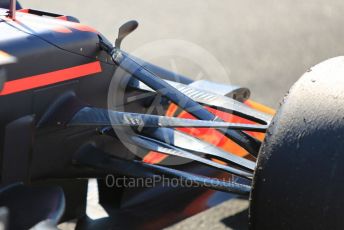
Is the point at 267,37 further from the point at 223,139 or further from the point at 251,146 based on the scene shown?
the point at 251,146

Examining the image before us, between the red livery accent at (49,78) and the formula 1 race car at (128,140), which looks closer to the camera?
the formula 1 race car at (128,140)

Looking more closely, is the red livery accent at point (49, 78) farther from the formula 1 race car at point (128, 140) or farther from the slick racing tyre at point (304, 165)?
the slick racing tyre at point (304, 165)

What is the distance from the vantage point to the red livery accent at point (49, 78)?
255 cm

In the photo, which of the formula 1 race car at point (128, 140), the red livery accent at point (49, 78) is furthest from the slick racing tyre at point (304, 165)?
the red livery accent at point (49, 78)

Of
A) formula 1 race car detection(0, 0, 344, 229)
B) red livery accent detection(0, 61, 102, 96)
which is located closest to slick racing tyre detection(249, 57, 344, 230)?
formula 1 race car detection(0, 0, 344, 229)

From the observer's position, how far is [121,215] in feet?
10.5

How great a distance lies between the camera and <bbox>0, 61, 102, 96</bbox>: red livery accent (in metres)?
2.55

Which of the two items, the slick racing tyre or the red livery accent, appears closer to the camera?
the slick racing tyre

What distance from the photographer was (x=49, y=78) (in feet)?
8.82

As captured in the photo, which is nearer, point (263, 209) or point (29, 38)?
point (263, 209)

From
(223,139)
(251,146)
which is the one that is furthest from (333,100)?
(223,139)

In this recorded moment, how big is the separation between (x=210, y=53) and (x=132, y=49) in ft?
2.51

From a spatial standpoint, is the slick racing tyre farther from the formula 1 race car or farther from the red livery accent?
the red livery accent

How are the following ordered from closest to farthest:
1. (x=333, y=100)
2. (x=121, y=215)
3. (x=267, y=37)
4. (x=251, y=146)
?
1. (x=333, y=100)
2. (x=251, y=146)
3. (x=121, y=215)
4. (x=267, y=37)
